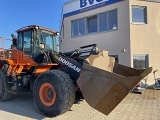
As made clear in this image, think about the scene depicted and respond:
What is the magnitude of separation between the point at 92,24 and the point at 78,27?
1141mm

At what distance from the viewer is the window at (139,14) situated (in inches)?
493

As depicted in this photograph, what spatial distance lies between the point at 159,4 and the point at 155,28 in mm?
1615

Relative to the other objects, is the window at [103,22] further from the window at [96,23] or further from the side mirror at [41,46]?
the side mirror at [41,46]

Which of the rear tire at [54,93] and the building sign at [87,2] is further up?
the building sign at [87,2]

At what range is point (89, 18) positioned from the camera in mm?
14188

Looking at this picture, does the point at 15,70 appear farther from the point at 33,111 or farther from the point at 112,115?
the point at 112,115

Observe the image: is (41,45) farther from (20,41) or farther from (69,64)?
(69,64)

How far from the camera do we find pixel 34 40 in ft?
24.7

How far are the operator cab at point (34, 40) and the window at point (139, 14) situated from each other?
6255 mm

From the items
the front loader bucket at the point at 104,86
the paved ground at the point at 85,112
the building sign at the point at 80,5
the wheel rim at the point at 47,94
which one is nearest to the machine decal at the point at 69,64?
the front loader bucket at the point at 104,86

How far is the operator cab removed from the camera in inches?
297

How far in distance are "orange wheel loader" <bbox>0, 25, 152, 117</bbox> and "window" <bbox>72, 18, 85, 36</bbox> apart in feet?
19.9

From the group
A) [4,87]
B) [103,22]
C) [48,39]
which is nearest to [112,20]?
[103,22]

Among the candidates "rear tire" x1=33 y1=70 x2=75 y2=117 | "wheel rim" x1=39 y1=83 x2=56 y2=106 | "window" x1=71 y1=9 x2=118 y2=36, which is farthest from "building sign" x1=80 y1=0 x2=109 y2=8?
"wheel rim" x1=39 y1=83 x2=56 y2=106
